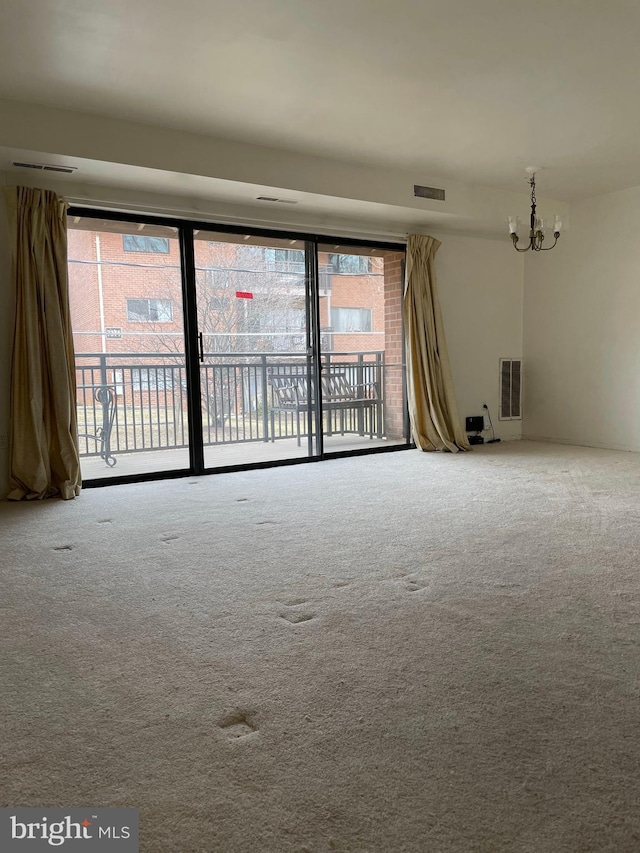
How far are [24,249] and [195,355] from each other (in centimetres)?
144

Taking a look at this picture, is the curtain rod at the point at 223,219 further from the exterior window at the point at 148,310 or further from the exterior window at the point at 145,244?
the exterior window at the point at 148,310

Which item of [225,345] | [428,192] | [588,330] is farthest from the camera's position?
[588,330]

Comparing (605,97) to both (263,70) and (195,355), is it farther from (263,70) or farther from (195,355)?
(195,355)

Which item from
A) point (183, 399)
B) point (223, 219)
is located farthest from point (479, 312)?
point (183, 399)

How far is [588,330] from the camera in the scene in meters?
6.04

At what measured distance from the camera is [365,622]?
6.51 feet

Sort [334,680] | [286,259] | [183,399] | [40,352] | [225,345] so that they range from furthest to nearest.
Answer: [225,345], [286,259], [183,399], [40,352], [334,680]

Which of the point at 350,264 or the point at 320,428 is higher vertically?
the point at 350,264

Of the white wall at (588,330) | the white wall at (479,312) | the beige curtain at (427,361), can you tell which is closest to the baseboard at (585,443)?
the white wall at (588,330)

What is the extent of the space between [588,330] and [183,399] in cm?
416

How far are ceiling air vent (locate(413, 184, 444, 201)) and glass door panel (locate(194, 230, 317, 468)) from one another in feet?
3.68

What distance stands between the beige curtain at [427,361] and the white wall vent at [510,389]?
0.98 m

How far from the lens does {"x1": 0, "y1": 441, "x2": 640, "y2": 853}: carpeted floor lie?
113 cm

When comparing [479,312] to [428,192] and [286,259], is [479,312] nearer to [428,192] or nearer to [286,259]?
[428,192]
